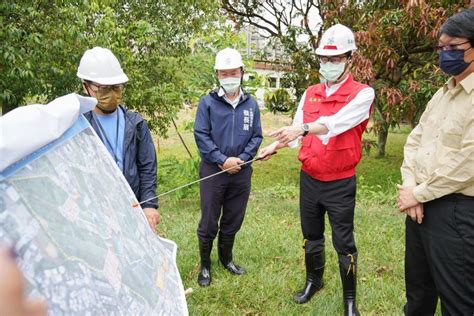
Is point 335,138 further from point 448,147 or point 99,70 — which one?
point 99,70

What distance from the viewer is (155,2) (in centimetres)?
788

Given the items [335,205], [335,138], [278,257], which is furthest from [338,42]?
[278,257]

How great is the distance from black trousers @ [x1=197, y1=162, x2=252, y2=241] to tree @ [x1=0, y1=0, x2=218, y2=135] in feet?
8.17

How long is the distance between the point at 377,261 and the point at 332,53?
7.52 feet

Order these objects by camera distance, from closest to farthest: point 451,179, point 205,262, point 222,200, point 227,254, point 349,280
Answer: point 451,179, point 349,280, point 222,200, point 205,262, point 227,254

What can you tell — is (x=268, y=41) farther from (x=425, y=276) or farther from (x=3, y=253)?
(x=3, y=253)

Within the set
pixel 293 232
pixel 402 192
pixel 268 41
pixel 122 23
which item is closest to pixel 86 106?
pixel 402 192

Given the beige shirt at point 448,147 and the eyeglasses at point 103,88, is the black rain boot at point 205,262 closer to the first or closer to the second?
the eyeglasses at point 103,88

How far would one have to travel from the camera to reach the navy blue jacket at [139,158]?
2.57 metres

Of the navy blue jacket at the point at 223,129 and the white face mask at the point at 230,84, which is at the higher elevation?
the white face mask at the point at 230,84

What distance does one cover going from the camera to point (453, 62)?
2.16 m

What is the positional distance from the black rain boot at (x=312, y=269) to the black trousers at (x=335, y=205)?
206mm

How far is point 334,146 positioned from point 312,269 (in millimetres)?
1104

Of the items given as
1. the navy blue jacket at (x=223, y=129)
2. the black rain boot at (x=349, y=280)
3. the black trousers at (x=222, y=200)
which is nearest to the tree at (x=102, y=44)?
the navy blue jacket at (x=223, y=129)
